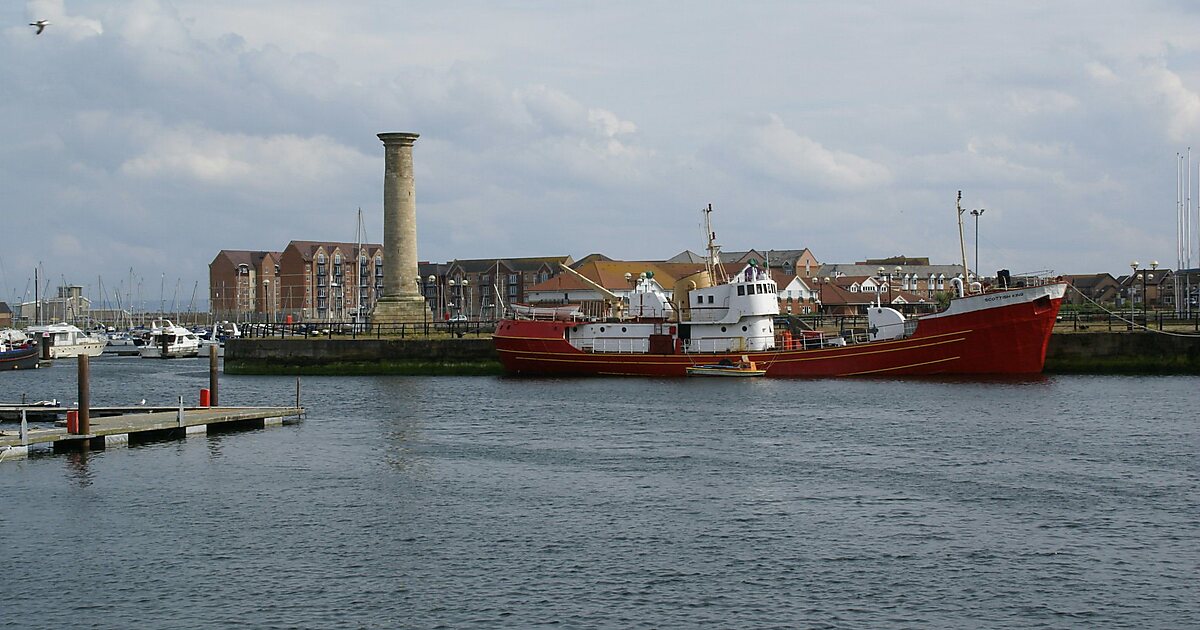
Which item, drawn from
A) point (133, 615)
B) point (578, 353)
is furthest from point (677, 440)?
point (578, 353)

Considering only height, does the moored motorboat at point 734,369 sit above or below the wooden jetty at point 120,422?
above

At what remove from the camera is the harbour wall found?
186 feet

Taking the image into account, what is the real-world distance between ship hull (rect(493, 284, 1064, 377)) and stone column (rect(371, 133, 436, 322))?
52.6 ft

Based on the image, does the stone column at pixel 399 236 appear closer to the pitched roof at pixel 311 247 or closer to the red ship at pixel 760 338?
the red ship at pixel 760 338

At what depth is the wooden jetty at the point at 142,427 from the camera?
3319cm

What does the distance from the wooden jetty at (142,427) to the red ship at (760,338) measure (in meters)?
19.5

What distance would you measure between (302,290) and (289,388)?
3842 inches

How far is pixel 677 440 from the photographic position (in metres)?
36.4

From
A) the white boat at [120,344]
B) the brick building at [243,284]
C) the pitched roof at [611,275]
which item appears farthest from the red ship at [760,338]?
the brick building at [243,284]

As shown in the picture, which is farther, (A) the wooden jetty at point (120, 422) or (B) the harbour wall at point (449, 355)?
(B) the harbour wall at point (449, 355)

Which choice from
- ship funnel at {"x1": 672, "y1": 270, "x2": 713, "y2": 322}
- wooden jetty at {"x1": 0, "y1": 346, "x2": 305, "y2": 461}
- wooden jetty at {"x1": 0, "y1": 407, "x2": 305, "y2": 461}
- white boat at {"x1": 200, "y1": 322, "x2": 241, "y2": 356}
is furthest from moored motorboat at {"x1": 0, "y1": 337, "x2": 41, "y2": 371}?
wooden jetty at {"x1": 0, "y1": 407, "x2": 305, "y2": 461}

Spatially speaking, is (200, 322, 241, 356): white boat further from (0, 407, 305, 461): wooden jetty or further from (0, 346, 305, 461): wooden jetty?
(0, 407, 305, 461): wooden jetty

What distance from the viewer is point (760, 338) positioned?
190 ft

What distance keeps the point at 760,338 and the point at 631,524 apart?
3443cm
